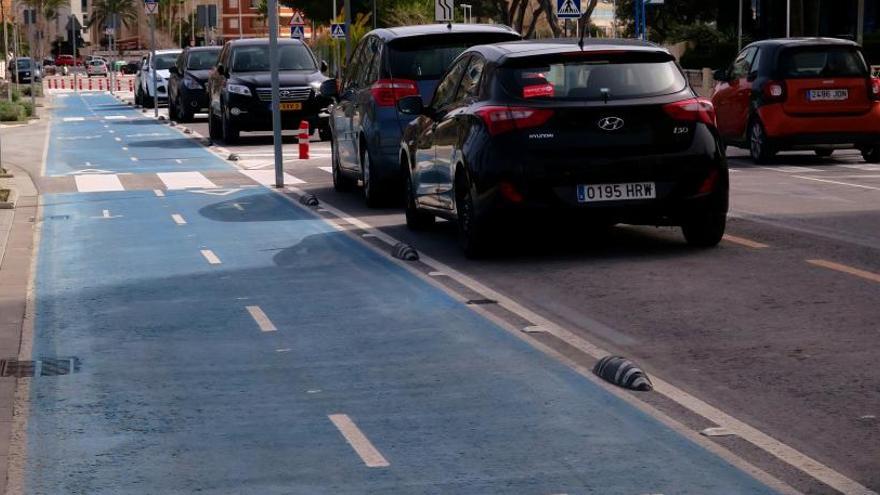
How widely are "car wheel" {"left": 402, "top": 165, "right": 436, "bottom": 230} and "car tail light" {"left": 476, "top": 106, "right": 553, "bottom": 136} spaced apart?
2641 millimetres

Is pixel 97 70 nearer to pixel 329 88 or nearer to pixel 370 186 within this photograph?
pixel 329 88

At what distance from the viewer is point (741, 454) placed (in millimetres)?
6984

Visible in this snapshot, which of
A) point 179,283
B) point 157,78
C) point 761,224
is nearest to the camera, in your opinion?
point 179,283

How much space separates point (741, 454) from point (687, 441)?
0.31m

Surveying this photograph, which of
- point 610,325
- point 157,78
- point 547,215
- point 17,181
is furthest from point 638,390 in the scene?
point 157,78

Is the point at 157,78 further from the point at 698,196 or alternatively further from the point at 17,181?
the point at 698,196

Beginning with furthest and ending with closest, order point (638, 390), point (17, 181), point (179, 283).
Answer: point (17, 181)
point (179, 283)
point (638, 390)

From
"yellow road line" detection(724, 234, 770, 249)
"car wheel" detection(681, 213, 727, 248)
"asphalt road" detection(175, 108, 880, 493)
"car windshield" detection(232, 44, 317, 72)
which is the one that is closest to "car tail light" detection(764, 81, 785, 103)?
"asphalt road" detection(175, 108, 880, 493)

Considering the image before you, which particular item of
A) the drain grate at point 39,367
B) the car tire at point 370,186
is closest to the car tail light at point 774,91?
the car tire at point 370,186

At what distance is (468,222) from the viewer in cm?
1366

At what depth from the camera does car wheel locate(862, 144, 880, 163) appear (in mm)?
23250

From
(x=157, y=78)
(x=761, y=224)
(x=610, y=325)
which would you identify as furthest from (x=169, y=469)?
(x=157, y=78)

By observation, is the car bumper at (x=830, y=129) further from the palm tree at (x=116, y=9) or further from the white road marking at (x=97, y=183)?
the palm tree at (x=116, y=9)

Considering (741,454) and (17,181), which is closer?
(741,454)
